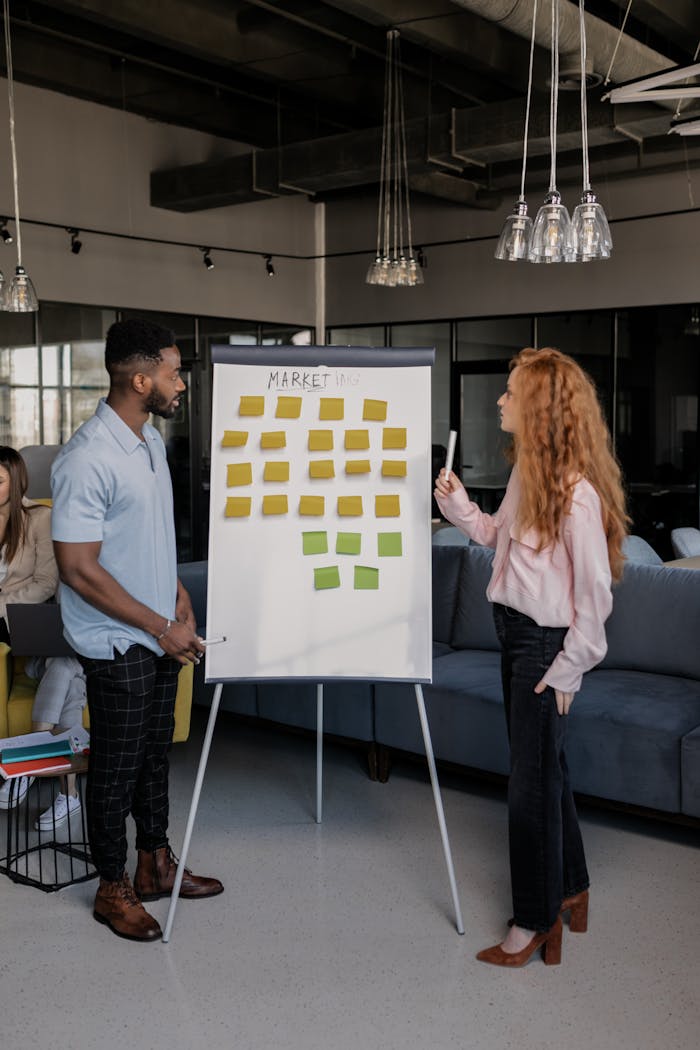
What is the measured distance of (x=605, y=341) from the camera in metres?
10.4

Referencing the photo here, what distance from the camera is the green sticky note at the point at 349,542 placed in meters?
3.40

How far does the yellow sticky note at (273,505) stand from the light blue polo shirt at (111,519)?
14.2 inches

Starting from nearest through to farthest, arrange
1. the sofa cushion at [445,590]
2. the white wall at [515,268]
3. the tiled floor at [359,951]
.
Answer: the tiled floor at [359,951], the sofa cushion at [445,590], the white wall at [515,268]

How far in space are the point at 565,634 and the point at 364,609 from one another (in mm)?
749

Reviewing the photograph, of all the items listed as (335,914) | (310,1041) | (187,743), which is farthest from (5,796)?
(310,1041)

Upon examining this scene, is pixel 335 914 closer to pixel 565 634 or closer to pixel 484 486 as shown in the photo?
pixel 565 634

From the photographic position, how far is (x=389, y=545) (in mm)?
3406

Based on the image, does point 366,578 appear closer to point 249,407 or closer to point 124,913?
point 249,407

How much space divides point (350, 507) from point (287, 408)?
374 mm

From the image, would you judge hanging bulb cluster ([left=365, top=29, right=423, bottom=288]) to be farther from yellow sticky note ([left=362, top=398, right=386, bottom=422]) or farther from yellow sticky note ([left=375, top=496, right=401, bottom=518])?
yellow sticky note ([left=375, top=496, right=401, bottom=518])

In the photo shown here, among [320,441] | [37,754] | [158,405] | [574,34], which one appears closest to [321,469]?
[320,441]

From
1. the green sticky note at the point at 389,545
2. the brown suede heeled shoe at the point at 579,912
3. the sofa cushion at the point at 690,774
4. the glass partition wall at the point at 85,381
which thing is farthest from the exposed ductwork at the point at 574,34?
the brown suede heeled shoe at the point at 579,912

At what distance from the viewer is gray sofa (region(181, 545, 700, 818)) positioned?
381cm

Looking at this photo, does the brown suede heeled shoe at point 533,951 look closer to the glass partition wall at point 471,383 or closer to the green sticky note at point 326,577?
the green sticky note at point 326,577
